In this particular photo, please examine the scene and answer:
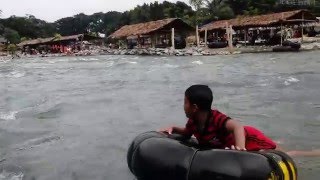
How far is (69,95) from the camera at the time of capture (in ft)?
47.2

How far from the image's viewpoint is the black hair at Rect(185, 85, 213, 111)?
406 centimetres

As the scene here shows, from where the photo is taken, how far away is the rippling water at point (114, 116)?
21.6ft

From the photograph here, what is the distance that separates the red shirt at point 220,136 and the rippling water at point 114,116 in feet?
5.58

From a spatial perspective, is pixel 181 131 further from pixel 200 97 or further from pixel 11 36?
pixel 11 36

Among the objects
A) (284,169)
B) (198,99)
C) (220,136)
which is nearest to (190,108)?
(198,99)

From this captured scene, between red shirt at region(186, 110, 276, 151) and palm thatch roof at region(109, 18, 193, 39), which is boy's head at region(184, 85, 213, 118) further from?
palm thatch roof at region(109, 18, 193, 39)

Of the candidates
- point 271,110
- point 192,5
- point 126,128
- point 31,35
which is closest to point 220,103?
point 271,110

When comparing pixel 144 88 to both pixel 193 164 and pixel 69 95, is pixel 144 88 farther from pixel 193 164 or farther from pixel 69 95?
pixel 193 164

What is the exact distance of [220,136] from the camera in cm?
418

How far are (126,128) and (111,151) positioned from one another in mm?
1645

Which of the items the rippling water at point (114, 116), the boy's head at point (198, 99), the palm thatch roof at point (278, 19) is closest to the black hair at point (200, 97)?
the boy's head at point (198, 99)

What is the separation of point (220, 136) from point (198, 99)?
41 cm

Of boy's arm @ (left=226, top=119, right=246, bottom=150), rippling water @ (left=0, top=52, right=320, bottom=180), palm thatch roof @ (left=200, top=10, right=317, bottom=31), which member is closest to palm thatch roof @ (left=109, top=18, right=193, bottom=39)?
palm thatch roof @ (left=200, top=10, right=317, bottom=31)

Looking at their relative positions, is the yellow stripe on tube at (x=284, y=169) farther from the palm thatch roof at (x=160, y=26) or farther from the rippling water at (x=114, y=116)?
the palm thatch roof at (x=160, y=26)
